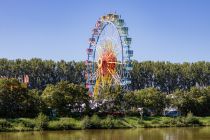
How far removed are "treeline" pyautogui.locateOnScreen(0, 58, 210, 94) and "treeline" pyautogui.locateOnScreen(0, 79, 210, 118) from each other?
27.4 meters

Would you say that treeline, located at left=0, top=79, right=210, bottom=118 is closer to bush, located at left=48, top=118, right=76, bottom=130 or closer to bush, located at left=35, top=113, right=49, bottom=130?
bush, located at left=48, top=118, right=76, bottom=130

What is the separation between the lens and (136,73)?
10638cm

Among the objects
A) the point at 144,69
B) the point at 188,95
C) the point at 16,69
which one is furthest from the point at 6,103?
the point at 144,69

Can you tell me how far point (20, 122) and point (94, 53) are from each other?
919 inches

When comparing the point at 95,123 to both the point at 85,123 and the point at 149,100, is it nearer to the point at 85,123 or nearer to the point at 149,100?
the point at 85,123

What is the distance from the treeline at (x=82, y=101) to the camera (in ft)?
210

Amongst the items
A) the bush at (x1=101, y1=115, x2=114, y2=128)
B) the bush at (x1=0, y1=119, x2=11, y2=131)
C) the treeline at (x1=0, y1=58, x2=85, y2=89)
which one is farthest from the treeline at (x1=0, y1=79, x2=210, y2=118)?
the treeline at (x1=0, y1=58, x2=85, y2=89)

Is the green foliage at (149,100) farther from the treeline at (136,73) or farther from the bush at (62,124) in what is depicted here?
the treeline at (136,73)

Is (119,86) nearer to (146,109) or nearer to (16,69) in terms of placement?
(146,109)

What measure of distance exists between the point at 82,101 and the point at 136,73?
132 feet

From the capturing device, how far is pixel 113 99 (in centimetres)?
6981

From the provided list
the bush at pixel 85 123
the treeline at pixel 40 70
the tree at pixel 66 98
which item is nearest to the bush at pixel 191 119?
the tree at pixel 66 98

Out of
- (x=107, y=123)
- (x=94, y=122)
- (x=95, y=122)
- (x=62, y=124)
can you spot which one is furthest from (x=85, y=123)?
(x=107, y=123)

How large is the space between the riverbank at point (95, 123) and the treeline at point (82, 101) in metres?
3.16
